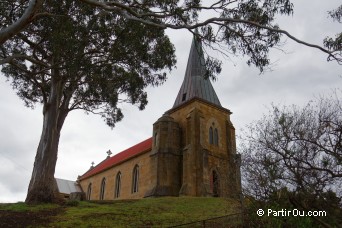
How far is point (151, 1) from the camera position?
48.1 ft

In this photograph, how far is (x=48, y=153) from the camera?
59.0 ft

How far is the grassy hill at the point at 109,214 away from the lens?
44.7 feet

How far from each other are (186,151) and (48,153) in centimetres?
1214

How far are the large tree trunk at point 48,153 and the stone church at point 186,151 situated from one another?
10.3 metres

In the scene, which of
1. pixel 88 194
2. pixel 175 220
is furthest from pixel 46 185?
pixel 88 194

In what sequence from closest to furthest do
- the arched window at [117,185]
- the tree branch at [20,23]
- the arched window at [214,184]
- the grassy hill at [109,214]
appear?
the tree branch at [20,23]
the grassy hill at [109,214]
the arched window at [214,184]
the arched window at [117,185]

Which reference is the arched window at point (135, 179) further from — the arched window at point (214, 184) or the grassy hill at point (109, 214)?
the grassy hill at point (109, 214)

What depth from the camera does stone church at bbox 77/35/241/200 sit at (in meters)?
26.8

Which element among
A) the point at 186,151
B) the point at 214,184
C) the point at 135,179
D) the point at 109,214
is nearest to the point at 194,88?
the point at 186,151

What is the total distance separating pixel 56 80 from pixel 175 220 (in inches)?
390

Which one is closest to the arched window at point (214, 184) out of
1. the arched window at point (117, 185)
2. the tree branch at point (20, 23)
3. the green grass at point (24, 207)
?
the arched window at point (117, 185)

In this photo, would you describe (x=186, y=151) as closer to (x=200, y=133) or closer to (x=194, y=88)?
(x=200, y=133)

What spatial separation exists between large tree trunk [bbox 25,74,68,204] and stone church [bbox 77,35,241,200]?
33.7 feet

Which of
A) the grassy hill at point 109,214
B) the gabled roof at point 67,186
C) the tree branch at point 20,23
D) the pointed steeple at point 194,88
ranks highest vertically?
the pointed steeple at point 194,88
